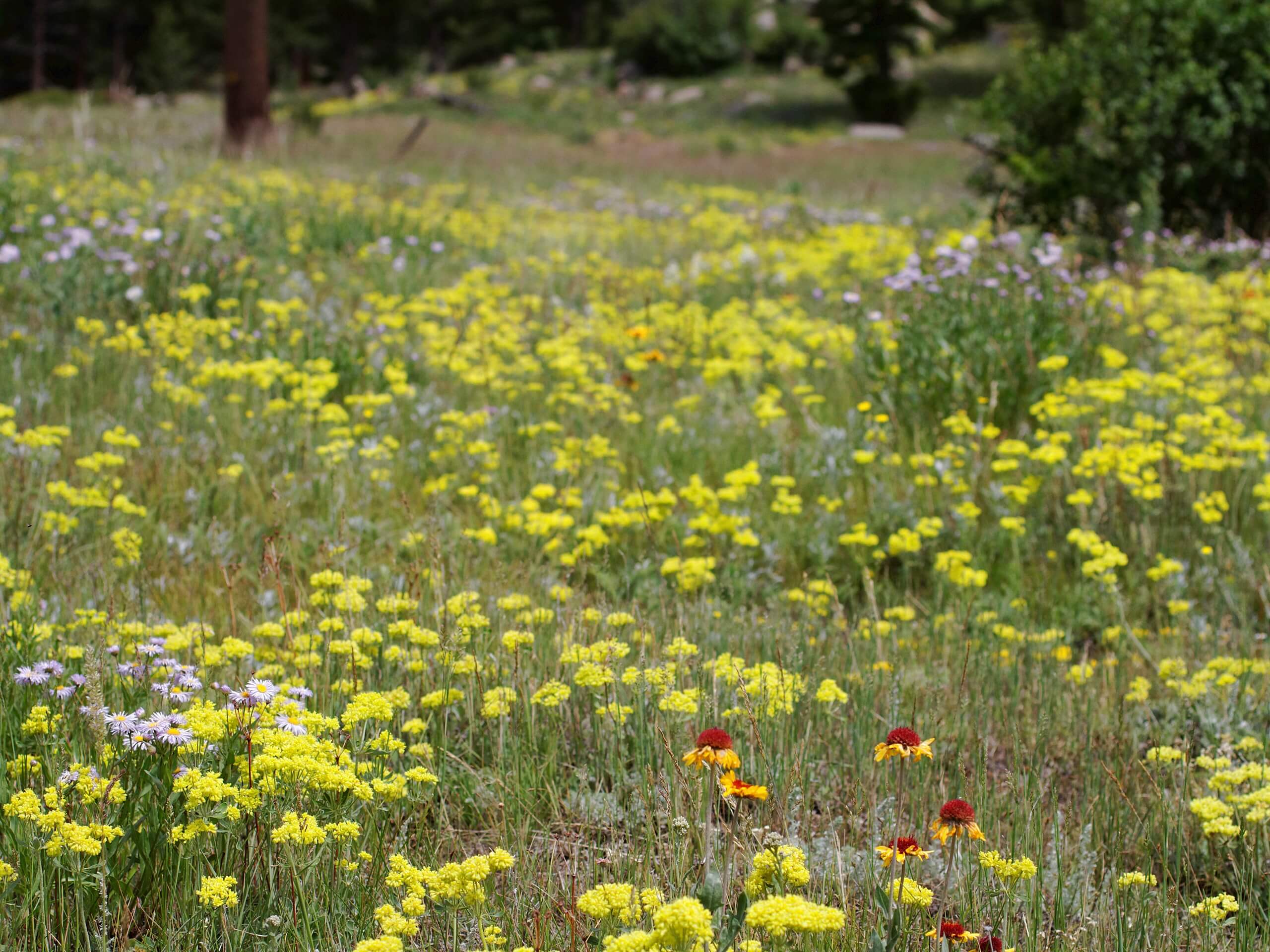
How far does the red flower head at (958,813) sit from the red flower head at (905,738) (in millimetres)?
129

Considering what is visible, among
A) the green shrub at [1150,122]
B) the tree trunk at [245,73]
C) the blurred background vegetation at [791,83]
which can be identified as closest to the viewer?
the green shrub at [1150,122]

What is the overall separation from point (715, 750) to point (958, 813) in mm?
354

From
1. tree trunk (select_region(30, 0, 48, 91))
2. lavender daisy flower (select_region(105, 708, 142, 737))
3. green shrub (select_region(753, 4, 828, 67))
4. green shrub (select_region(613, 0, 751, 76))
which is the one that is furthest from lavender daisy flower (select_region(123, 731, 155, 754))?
tree trunk (select_region(30, 0, 48, 91))

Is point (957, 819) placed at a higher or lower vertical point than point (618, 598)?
higher

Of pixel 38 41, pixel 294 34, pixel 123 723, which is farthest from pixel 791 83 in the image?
pixel 123 723

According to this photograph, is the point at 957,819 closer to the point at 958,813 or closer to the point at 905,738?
the point at 958,813

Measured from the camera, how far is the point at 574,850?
6.31 ft

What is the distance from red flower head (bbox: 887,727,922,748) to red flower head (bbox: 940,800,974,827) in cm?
13

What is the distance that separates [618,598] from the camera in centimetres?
321

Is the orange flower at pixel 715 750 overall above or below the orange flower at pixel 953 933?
above

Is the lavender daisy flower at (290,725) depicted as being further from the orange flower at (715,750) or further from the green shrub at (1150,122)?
the green shrub at (1150,122)

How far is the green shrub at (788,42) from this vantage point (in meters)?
41.8

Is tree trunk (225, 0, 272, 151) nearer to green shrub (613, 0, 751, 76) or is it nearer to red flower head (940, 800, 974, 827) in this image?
red flower head (940, 800, 974, 827)

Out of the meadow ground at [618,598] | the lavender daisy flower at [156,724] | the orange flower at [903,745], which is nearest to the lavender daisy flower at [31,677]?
the meadow ground at [618,598]
